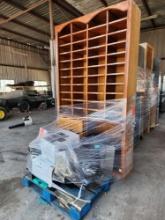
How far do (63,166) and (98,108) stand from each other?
0.92m

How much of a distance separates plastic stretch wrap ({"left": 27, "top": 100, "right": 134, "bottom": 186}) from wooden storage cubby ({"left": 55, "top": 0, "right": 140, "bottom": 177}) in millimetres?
108

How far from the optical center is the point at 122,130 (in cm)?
183

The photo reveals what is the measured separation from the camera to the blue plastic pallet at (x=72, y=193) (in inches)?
55.0

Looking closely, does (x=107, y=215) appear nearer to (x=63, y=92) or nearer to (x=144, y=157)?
(x=144, y=157)

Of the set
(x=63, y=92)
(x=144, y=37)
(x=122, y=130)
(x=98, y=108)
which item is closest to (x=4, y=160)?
(x=63, y=92)

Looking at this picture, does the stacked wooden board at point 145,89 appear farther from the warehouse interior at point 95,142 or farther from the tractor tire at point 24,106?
the tractor tire at point 24,106

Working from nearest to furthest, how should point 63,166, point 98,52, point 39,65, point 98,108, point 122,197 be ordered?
point 63,166, point 122,197, point 98,108, point 98,52, point 39,65

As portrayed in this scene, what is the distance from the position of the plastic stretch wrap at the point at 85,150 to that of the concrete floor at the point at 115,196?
23 centimetres

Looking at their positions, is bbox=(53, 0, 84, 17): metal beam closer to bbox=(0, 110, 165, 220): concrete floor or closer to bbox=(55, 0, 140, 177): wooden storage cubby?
bbox=(55, 0, 140, 177): wooden storage cubby

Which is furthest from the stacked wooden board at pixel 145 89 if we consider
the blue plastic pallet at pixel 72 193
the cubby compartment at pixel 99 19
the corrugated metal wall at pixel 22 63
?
the corrugated metal wall at pixel 22 63

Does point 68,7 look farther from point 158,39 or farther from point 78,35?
point 158,39

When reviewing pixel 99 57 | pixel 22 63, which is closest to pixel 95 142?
pixel 99 57

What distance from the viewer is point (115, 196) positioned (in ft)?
5.60

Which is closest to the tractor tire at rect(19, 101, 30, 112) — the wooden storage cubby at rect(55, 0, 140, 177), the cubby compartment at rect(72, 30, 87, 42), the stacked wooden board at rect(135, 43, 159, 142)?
the wooden storage cubby at rect(55, 0, 140, 177)
